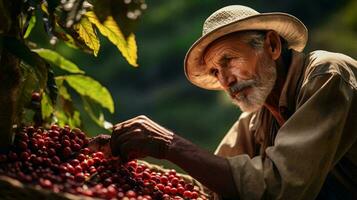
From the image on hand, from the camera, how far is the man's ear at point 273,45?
135 inches

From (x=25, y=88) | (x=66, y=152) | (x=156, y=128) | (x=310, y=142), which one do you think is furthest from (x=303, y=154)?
(x=25, y=88)

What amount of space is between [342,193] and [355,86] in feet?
1.68

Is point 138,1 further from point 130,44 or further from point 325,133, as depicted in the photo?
point 325,133

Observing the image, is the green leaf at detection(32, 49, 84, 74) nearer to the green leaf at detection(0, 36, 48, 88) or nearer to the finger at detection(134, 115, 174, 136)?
the finger at detection(134, 115, 174, 136)

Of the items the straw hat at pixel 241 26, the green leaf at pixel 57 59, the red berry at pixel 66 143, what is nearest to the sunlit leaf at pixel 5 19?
the red berry at pixel 66 143

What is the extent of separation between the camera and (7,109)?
277 centimetres

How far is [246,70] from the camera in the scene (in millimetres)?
3377

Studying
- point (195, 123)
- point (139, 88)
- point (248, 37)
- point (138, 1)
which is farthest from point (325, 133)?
point (139, 88)

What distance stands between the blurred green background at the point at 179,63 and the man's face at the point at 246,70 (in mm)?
8454

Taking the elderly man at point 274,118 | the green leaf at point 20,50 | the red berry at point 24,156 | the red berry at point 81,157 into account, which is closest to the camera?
the green leaf at point 20,50

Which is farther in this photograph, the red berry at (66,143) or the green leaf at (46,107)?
the green leaf at (46,107)

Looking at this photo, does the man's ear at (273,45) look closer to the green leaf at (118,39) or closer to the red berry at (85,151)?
the green leaf at (118,39)

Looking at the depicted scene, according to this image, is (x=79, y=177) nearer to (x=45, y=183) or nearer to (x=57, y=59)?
(x=45, y=183)

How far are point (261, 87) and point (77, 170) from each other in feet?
3.35
